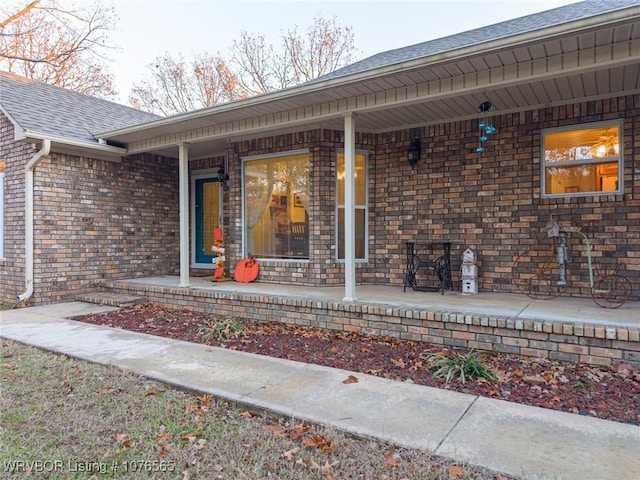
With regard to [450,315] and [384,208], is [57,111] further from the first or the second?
[450,315]

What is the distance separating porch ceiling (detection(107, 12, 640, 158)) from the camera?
3.55 meters

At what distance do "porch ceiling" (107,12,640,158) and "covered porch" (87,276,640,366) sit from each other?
7.36 feet

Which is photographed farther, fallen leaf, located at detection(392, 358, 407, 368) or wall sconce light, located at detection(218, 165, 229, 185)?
wall sconce light, located at detection(218, 165, 229, 185)

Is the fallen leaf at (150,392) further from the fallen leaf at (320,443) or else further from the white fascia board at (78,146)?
the white fascia board at (78,146)

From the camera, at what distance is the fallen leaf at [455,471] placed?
2014 mm

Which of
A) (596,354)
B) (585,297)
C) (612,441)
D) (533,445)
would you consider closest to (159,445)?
(533,445)

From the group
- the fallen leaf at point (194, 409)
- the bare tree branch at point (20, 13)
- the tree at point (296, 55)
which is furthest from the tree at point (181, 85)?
the fallen leaf at point (194, 409)

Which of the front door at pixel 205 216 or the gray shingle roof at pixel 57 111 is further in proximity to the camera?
the front door at pixel 205 216

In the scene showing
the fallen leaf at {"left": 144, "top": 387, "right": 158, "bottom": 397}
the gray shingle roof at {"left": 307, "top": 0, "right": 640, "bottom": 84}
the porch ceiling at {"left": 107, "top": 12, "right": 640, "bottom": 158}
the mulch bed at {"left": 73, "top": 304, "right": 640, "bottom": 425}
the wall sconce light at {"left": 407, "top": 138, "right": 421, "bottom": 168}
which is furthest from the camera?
the wall sconce light at {"left": 407, "top": 138, "right": 421, "bottom": 168}

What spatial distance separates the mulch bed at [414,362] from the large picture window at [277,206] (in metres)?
1.71

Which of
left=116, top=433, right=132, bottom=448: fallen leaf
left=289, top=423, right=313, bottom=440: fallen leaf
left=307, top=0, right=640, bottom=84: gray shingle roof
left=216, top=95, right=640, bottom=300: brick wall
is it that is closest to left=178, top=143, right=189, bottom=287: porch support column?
left=216, top=95, right=640, bottom=300: brick wall

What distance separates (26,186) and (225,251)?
328cm

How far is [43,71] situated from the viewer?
16344 mm

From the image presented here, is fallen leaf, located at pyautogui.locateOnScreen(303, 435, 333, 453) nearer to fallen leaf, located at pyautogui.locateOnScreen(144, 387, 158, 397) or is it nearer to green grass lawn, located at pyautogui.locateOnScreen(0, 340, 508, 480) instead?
green grass lawn, located at pyautogui.locateOnScreen(0, 340, 508, 480)
